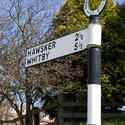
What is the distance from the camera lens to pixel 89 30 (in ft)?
12.4

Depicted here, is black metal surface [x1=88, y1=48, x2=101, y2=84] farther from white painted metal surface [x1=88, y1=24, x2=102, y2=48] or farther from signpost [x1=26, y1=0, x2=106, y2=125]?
white painted metal surface [x1=88, y1=24, x2=102, y2=48]

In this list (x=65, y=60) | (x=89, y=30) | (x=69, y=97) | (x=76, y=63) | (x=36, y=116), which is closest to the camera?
(x=89, y=30)

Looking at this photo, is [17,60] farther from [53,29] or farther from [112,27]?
[112,27]

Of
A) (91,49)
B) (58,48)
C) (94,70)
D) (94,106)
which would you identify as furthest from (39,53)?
(94,106)

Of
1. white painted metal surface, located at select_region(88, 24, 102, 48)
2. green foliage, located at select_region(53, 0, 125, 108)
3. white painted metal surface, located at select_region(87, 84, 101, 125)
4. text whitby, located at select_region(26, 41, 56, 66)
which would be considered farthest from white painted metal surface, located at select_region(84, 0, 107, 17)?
green foliage, located at select_region(53, 0, 125, 108)

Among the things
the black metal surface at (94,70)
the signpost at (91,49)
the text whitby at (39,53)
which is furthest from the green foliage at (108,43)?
the black metal surface at (94,70)

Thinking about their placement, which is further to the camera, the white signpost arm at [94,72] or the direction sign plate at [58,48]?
the direction sign plate at [58,48]

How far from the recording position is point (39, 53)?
461 cm

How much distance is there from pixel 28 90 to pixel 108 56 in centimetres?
493

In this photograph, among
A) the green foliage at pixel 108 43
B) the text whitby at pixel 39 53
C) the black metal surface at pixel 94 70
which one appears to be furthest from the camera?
the green foliage at pixel 108 43

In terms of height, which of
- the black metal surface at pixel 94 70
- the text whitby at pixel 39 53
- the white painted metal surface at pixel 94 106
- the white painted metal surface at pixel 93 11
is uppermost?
the white painted metal surface at pixel 93 11

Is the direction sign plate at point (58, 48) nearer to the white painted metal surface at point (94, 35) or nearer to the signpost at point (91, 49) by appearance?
the signpost at point (91, 49)

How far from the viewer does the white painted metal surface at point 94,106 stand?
138 inches

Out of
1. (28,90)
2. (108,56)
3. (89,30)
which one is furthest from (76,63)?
(89,30)
